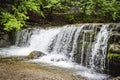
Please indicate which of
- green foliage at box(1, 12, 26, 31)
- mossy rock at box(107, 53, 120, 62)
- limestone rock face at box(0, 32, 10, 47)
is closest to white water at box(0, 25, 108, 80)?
limestone rock face at box(0, 32, 10, 47)

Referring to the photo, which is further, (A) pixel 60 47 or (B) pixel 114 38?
(A) pixel 60 47

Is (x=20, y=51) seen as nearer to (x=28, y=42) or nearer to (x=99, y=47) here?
(x=28, y=42)

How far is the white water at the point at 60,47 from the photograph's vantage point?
14341 mm

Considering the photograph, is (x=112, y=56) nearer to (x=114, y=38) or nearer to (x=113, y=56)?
(x=113, y=56)

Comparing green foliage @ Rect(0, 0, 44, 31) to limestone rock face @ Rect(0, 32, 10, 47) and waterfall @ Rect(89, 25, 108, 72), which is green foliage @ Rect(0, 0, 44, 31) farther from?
waterfall @ Rect(89, 25, 108, 72)

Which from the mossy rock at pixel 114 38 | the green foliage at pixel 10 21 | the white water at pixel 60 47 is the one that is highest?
→ the green foliage at pixel 10 21

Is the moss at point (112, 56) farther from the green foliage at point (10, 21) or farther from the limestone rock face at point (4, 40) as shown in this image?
the limestone rock face at point (4, 40)

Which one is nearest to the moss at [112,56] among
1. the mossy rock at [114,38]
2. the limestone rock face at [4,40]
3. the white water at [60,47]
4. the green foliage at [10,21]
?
the white water at [60,47]

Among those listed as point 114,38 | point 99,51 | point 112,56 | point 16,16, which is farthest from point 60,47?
point 112,56

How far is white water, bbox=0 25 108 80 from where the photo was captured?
14341mm

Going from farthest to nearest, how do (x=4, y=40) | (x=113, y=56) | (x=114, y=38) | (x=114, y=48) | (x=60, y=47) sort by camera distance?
(x=4, y=40) → (x=60, y=47) → (x=114, y=38) → (x=114, y=48) → (x=113, y=56)

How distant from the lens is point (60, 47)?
17.9 m

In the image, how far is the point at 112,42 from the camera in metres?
13.9

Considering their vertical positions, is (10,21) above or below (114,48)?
above
